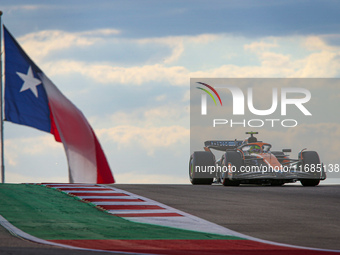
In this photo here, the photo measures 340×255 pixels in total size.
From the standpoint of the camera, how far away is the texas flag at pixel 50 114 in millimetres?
23953

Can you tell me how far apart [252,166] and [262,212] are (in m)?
6.42

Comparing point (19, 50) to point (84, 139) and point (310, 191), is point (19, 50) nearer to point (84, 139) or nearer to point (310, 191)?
point (84, 139)

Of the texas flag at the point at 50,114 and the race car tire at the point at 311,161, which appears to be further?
the texas flag at the point at 50,114

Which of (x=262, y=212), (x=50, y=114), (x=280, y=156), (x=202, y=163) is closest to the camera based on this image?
(x=262, y=212)

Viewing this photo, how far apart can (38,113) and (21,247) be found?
16930mm

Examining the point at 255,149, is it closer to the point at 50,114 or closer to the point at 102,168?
the point at 102,168

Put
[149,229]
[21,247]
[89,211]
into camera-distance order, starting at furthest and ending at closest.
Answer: [89,211]
[149,229]
[21,247]

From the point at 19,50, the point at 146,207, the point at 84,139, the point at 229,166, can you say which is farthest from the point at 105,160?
the point at 146,207

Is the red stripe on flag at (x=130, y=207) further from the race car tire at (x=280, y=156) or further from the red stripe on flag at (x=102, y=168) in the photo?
the red stripe on flag at (x=102, y=168)

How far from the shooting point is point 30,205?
40.9ft

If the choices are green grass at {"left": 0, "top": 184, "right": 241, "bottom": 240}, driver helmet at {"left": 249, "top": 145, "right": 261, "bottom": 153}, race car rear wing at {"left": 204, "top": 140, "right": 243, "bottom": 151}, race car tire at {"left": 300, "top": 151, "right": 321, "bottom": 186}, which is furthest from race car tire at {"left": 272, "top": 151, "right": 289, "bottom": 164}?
green grass at {"left": 0, "top": 184, "right": 241, "bottom": 240}

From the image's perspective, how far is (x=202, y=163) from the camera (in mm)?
19844

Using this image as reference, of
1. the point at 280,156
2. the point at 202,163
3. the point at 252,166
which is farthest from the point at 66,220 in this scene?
the point at 280,156

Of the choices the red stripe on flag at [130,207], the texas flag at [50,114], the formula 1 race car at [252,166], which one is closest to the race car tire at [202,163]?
the formula 1 race car at [252,166]
